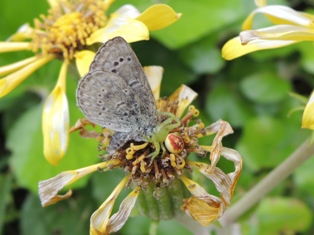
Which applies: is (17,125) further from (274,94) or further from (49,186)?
(274,94)

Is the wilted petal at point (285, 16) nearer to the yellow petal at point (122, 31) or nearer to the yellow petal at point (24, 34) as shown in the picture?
the yellow petal at point (122, 31)

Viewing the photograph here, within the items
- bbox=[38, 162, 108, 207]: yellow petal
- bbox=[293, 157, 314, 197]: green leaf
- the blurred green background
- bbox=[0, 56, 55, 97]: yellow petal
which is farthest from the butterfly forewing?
bbox=[293, 157, 314, 197]: green leaf

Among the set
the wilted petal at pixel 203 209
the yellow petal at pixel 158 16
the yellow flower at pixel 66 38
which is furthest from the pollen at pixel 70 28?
the wilted petal at pixel 203 209

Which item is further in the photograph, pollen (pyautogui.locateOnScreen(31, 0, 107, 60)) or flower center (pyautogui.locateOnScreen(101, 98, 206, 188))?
pollen (pyautogui.locateOnScreen(31, 0, 107, 60))

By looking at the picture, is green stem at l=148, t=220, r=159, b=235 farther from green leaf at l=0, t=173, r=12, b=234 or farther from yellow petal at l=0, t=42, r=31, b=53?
green leaf at l=0, t=173, r=12, b=234

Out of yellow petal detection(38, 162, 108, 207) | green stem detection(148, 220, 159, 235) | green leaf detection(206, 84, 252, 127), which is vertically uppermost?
yellow petal detection(38, 162, 108, 207)

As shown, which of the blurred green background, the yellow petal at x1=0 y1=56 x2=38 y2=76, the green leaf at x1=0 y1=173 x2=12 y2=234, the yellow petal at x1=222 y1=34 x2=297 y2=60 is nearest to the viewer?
the yellow petal at x1=222 y1=34 x2=297 y2=60

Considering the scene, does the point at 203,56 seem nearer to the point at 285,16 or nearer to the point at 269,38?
the point at 285,16
